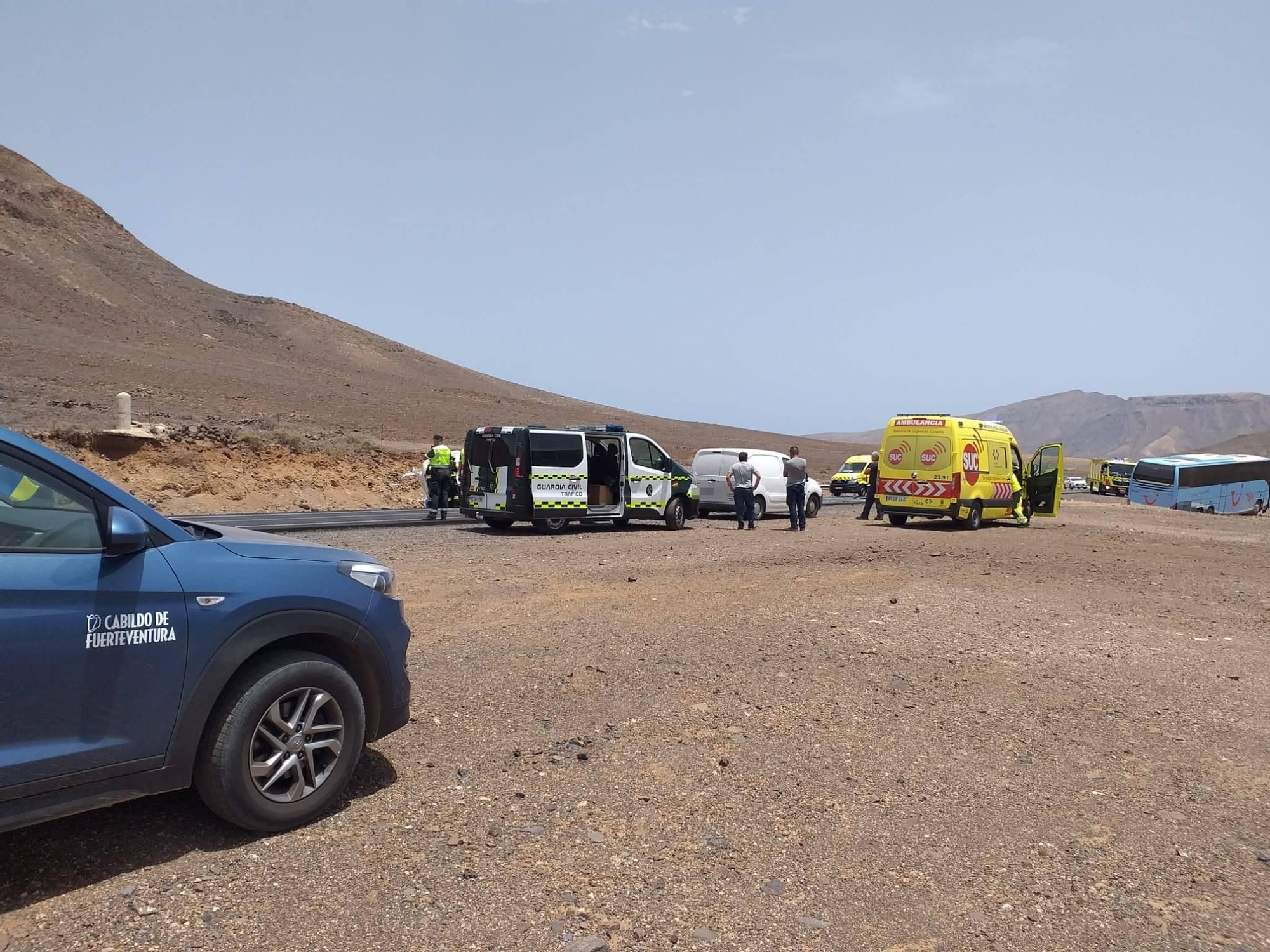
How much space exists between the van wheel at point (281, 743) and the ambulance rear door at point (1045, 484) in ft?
72.5

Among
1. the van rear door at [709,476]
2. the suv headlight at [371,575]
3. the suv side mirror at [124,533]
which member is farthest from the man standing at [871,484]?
the suv side mirror at [124,533]

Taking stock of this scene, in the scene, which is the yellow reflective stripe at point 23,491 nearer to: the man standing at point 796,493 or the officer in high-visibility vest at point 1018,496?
the man standing at point 796,493

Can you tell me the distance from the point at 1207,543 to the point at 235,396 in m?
53.8

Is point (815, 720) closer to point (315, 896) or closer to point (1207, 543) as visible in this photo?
point (315, 896)

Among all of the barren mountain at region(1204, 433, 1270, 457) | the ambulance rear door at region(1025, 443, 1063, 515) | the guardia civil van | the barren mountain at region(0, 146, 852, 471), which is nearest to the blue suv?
the guardia civil van

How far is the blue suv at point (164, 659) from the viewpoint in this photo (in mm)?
3682

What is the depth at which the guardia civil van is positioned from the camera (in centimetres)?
1906

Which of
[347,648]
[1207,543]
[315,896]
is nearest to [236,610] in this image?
[347,648]

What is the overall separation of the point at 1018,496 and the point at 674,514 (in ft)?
27.3

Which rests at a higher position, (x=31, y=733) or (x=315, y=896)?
(x=31, y=733)

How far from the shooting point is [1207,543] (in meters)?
20.4

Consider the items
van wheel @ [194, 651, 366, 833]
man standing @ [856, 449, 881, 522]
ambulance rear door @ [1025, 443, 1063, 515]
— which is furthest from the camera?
man standing @ [856, 449, 881, 522]

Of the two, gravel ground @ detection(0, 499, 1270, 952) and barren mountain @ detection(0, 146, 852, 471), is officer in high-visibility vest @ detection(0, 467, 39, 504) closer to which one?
gravel ground @ detection(0, 499, 1270, 952)

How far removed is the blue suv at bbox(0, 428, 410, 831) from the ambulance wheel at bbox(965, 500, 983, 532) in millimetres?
18774
